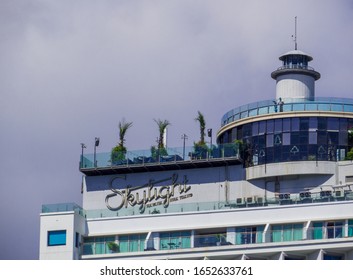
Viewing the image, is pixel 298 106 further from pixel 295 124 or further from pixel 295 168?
pixel 295 168

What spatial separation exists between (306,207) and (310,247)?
10.8ft

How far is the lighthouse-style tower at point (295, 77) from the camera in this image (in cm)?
10050

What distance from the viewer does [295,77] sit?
332ft

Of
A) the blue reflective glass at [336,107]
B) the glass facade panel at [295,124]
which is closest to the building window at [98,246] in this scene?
the glass facade panel at [295,124]

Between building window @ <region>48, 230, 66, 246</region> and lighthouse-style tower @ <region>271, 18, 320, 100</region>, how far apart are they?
59.4 feet

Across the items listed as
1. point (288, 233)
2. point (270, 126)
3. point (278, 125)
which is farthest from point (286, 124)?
point (288, 233)

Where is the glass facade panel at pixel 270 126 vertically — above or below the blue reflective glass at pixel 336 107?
below

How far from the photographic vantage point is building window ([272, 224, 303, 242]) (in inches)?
3563

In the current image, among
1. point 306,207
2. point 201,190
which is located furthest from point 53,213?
point 306,207

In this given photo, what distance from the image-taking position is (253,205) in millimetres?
93562

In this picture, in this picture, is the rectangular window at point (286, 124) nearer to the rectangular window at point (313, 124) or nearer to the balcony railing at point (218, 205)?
the rectangular window at point (313, 124)

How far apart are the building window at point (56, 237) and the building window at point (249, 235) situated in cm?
1189

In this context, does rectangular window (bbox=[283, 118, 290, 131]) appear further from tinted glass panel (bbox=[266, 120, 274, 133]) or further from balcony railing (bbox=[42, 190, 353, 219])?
balcony railing (bbox=[42, 190, 353, 219])

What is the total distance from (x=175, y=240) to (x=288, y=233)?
25.3 feet
